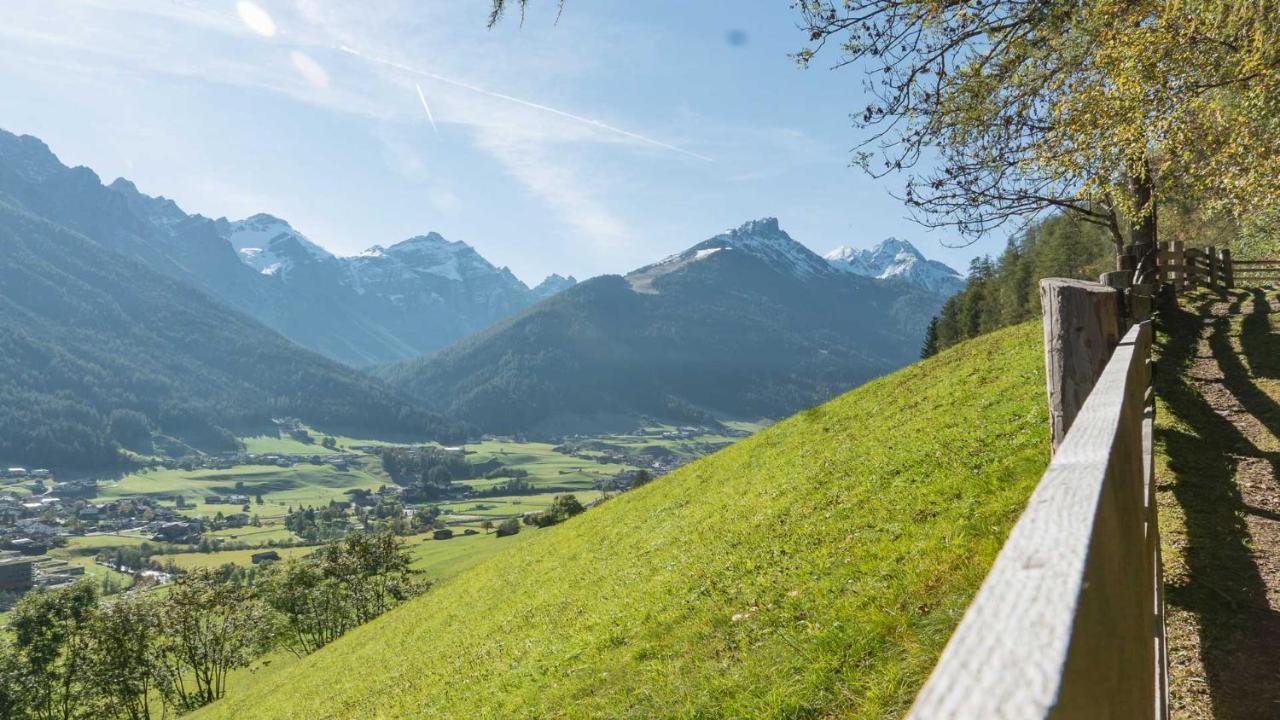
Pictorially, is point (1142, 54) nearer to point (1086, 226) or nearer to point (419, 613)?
point (419, 613)

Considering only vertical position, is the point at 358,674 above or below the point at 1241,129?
below

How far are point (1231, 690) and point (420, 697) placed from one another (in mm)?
13353

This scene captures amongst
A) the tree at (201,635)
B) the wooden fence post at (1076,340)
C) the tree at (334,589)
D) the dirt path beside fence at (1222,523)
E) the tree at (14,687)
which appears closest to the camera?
the wooden fence post at (1076,340)

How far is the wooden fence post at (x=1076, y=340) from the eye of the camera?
5.20 metres

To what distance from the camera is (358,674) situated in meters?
21.5

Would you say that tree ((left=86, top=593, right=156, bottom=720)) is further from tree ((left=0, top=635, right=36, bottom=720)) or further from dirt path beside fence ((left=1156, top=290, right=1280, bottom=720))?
dirt path beside fence ((left=1156, top=290, right=1280, bottom=720))

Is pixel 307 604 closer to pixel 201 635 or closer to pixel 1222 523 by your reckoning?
pixel 201 635

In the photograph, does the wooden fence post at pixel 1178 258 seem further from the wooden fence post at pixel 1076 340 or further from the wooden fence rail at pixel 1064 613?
the wooden fence rail at pixel 1064 613

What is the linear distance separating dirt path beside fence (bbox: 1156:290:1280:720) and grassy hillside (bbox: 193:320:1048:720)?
177 cm

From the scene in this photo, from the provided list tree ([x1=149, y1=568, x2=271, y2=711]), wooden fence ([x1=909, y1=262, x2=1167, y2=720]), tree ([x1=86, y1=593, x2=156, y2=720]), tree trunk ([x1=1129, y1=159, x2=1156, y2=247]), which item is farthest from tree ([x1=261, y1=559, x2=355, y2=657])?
wooden fence ([x1=909, y1=262, x2=1167, y2=720])

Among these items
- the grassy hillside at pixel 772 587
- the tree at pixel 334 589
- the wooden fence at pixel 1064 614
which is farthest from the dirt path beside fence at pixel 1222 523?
the tree at pixel 334 589

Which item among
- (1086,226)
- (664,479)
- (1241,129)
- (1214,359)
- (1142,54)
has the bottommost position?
(664,479)

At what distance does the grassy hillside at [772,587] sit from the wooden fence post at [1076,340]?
9.47ft

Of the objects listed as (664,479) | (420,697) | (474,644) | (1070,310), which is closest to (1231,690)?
(1070,310)
